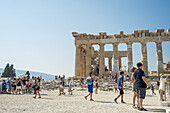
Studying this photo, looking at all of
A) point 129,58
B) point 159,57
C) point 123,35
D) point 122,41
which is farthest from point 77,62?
point 159,57

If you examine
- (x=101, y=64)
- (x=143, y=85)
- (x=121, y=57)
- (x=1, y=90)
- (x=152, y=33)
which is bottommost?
(x=1, y=90)

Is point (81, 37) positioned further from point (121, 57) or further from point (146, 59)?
point (121, 57)

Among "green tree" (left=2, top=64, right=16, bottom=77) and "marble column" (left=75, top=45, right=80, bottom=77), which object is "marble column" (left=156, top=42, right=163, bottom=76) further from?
"green tree" (left=2, top=64, right=16, bottom=77)

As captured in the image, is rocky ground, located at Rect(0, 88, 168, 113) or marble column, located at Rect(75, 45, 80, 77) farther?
marble column, located at Rect(75, 45, 80, 77)

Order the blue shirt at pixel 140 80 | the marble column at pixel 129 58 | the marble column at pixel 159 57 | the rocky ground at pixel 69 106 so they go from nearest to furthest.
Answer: the rocky ground at pixel 69 106 < the blue shirt at pixel 140 80 < the marble column at pixel 159 57 < the marble column at pixel 129 58

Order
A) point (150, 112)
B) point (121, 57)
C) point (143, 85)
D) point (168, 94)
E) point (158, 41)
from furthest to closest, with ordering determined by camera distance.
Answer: point (121, 57)
point (158, 41)
point (168, 94)
point (143, 85)
point (150, 112)

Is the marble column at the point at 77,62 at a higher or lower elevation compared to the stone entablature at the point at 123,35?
lower

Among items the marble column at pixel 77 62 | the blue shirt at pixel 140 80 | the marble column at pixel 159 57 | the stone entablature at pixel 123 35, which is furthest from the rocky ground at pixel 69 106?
the stone entablature at pixel 123 35

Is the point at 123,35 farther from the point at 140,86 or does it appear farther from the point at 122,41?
the point at 140,86

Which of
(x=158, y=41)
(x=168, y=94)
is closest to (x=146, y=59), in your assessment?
(x=158, y=41)

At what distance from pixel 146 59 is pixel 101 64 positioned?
8.29 meters

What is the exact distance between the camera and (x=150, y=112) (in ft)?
21.2

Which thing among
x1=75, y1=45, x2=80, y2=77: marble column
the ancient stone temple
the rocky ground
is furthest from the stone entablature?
the rocky ground

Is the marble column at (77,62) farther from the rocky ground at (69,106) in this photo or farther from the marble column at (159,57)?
the rocky ground at (69,106)
